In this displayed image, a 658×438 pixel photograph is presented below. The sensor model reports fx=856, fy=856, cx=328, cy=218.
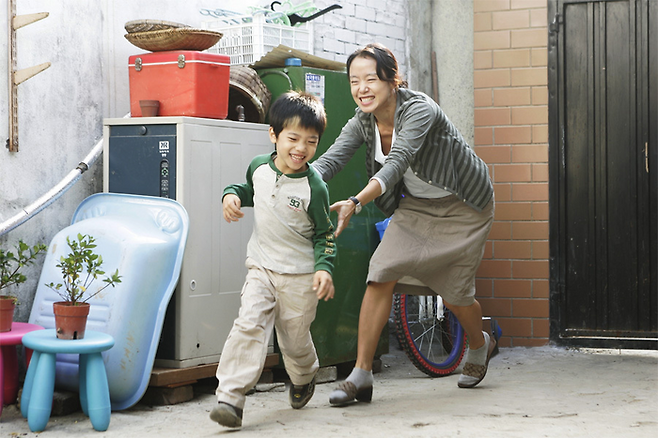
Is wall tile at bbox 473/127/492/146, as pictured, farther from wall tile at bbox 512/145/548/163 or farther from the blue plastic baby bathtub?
the blue plastic baby bathtub

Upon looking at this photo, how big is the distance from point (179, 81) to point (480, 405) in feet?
6.32

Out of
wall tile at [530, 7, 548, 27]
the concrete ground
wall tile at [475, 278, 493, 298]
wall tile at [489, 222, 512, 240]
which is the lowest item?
the concrete ground

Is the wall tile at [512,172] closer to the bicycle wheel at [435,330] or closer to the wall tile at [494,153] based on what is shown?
the wall tile at [494,153]

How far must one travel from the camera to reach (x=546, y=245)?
17.8 feet

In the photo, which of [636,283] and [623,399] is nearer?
[623,399]

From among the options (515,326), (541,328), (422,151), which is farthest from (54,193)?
(541,328)

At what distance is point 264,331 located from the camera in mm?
3199

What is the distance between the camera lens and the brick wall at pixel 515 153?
213 inches

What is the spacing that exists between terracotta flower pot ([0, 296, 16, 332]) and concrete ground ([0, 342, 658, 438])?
1.11 ft

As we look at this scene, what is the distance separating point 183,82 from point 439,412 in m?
1.79

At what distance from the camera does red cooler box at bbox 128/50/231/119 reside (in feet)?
12.3

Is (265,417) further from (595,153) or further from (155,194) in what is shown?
(595,153)

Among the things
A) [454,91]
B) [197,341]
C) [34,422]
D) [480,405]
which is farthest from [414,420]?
[454,91]

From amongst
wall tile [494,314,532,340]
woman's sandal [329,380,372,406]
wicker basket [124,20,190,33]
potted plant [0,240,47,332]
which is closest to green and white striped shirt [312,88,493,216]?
woman's sandal [329,380,372,406]
